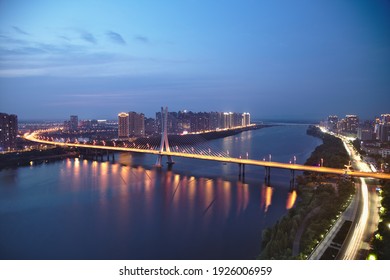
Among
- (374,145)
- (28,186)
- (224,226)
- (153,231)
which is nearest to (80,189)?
(28,186)

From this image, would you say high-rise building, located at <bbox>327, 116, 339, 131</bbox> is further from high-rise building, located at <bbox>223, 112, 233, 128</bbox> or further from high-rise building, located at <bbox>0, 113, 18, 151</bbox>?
high-rise building, located at <bbox>0, 113, 18, 151</bbox>

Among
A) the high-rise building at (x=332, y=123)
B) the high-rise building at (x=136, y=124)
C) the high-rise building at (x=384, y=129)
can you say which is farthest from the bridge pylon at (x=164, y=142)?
the high-rise building at (x=332, y=123)

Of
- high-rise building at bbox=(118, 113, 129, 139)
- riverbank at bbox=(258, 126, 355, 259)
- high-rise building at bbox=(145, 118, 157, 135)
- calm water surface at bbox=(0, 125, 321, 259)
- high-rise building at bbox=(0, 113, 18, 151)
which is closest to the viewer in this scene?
riverbank at bbox=(258, 126, 355, 259)

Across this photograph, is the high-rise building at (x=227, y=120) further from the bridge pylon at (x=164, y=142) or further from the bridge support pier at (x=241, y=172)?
the bridge support pier at (x=241, y=172)

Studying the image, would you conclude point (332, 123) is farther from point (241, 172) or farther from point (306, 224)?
point (306, 224)

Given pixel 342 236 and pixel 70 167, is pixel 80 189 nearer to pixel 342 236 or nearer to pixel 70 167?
pixel 70 167

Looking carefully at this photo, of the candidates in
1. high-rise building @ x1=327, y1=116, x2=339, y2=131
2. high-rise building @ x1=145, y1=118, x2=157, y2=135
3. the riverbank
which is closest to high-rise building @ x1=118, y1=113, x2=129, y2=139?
high-rise building @ x1=145, y1=118, x2=157, y2=135

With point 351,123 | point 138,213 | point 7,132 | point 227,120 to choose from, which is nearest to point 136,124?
point 7,132
